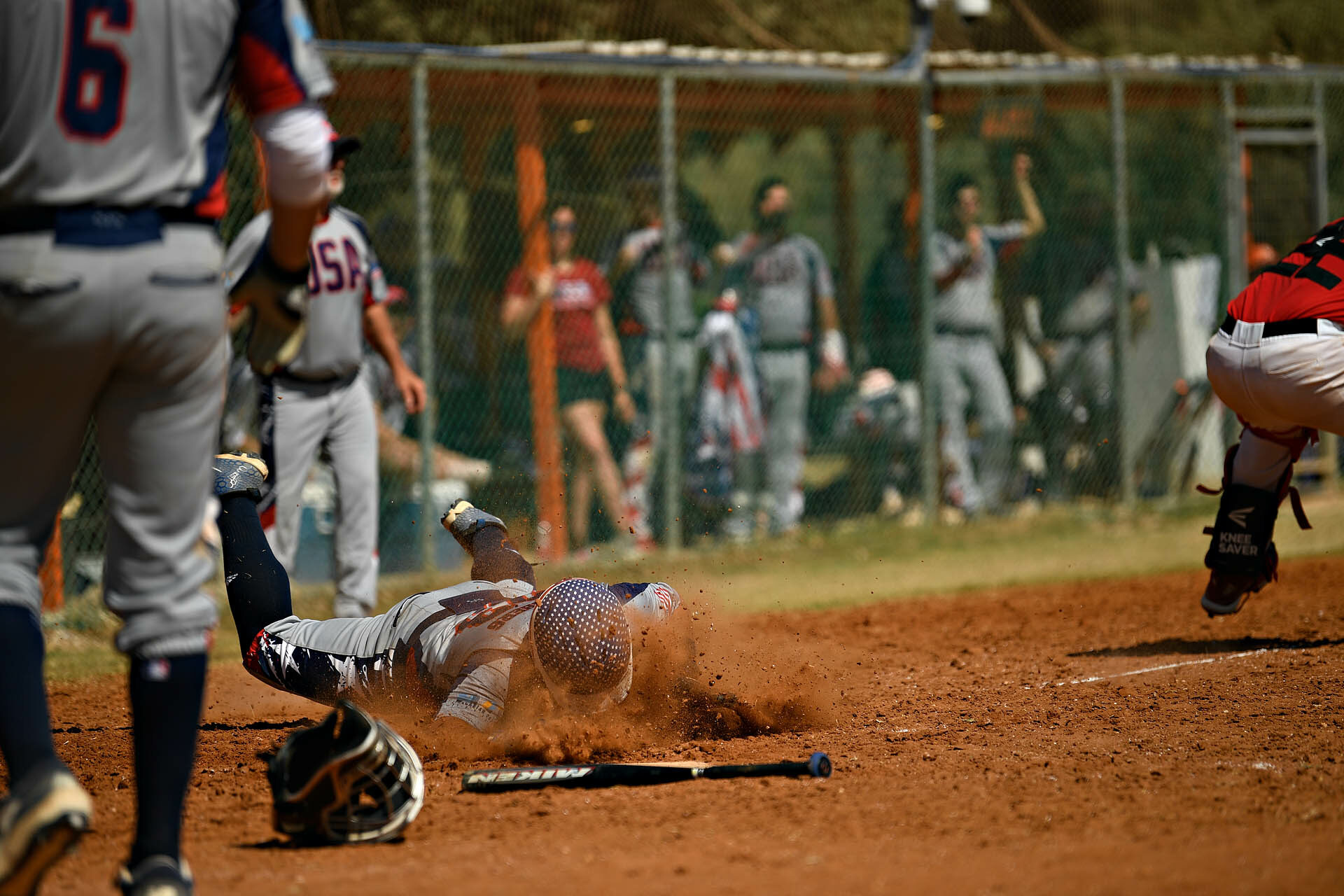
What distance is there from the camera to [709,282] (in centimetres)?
1082

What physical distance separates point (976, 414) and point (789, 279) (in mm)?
1944

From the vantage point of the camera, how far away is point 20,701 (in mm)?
3047

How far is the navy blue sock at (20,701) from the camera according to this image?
9.89 ft

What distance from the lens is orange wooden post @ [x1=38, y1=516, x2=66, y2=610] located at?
8.10 meters

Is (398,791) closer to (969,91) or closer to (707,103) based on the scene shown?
(707,103)

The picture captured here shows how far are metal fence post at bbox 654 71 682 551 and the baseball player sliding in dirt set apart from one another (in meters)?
4.91

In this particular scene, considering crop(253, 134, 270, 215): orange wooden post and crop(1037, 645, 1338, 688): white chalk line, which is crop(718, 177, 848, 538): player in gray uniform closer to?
crop(253, 134, 270, 215): orange wooden post

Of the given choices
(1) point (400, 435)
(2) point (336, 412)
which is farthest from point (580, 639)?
(1) point (400, 435)

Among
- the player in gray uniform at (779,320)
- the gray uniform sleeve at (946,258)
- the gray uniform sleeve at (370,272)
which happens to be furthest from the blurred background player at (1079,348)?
the gray uniform sleeve at (370,272)

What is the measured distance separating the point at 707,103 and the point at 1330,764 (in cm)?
771

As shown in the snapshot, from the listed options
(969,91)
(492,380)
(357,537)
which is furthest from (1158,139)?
(357,537)

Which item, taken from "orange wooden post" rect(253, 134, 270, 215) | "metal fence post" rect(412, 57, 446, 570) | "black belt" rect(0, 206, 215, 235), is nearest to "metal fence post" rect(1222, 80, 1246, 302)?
"metal fence post" rect(412, 57, 446, 570)

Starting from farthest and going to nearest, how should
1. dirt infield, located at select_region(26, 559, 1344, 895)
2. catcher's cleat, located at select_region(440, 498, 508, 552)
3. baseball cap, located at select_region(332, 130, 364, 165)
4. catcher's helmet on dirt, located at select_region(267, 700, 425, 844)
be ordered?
1. baseball cap, located at select_region(332, 130, 364, 165)
2. catcher's cleat, located at select_region(440, 498, 508, 552)
3. catcher's helmet on dirt, located at select_region(267, 700, 425, 844)
4. dirt infield, located at select_region(26, 559, 1344, 895)

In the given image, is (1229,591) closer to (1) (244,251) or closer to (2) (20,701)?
(1) (244,251)
